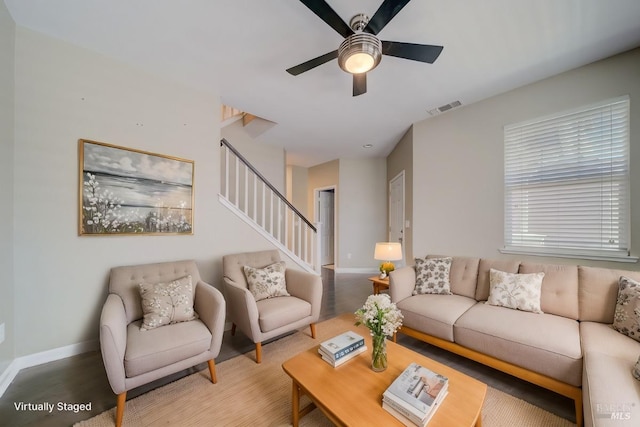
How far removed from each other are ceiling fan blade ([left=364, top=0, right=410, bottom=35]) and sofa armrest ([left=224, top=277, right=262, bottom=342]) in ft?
7.23

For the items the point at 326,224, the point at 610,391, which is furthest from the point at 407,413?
the point at 326,224

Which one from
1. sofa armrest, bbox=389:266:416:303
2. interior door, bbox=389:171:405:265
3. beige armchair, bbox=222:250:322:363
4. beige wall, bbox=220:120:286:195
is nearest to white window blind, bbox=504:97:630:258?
sofa armrest, bbox=389:266:416:303

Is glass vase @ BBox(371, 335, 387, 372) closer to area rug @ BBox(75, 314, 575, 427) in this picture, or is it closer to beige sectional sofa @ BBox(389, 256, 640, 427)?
area rug @ BBox(75, 314, 575, 427)

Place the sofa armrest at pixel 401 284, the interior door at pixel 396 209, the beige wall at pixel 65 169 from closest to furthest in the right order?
1. the beige wall at pixel 65 169
2. the sofa armrest at pixel 401 284
3. the interior door at pixel 396 209

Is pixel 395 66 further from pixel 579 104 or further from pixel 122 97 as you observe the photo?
pixel 122 97

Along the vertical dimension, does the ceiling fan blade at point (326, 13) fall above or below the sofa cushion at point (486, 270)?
above

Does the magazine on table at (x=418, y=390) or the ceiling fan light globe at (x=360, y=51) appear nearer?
the magazine on table at (x=418, y=390)

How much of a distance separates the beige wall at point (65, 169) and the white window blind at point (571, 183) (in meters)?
3.93

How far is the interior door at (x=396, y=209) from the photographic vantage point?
453cm

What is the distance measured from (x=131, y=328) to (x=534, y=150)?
424 centimetres

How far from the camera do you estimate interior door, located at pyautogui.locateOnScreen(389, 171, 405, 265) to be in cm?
453
